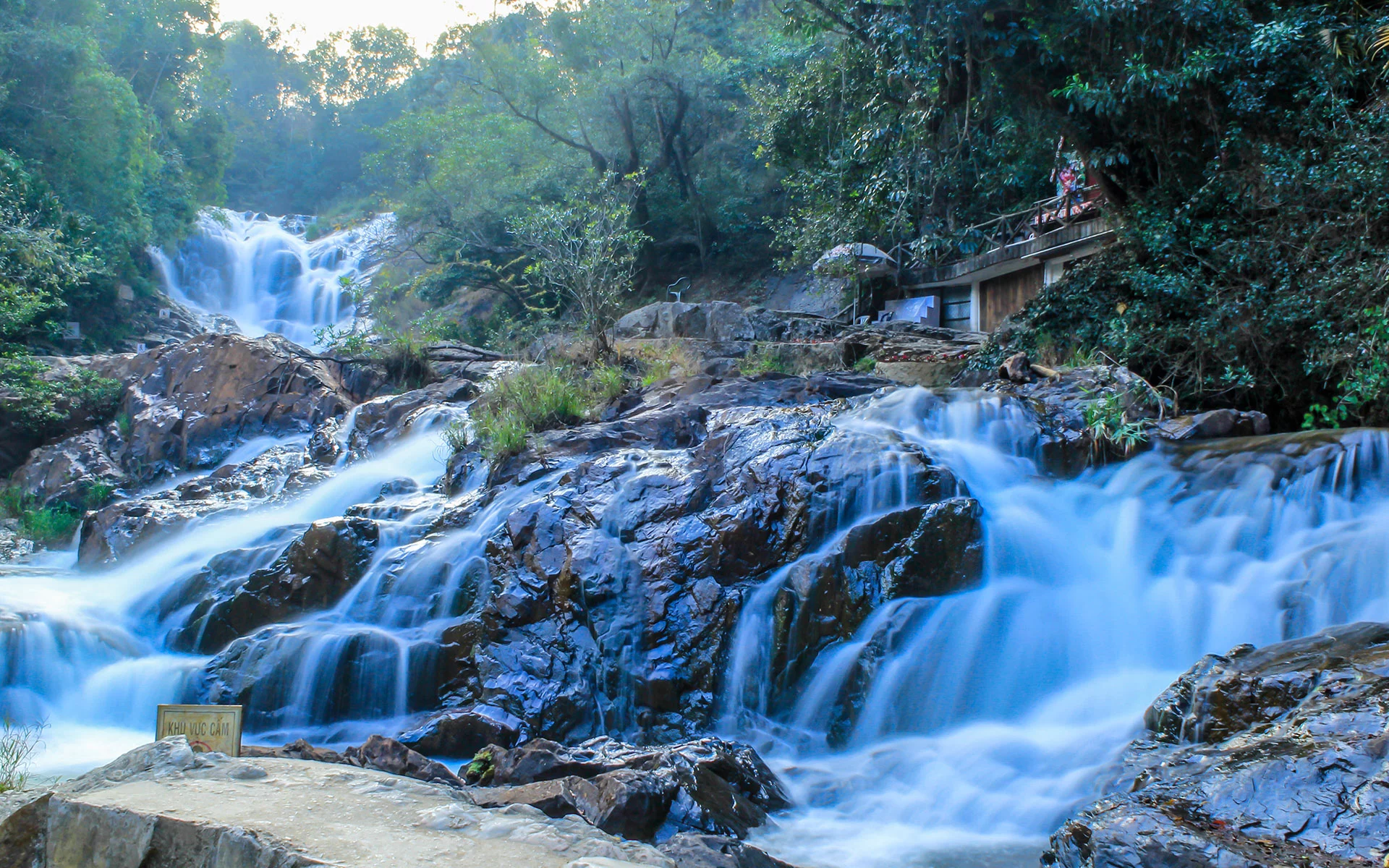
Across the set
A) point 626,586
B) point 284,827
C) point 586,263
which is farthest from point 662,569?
point 586,263

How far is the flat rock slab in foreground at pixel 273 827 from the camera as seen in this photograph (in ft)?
8.70

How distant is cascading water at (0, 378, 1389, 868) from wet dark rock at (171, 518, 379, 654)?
146 mm

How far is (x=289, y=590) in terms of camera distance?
7.71 meters

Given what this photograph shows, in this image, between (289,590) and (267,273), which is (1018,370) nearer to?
(289,590)

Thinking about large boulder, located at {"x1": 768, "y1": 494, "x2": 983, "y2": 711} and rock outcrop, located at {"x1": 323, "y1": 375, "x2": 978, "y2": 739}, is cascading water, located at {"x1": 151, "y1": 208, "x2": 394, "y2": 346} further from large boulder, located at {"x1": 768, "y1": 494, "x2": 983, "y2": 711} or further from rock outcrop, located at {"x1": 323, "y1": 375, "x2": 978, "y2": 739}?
large boulder, located at {"x1": 768, "y1": 494, "x2": 983, "y2": 711}

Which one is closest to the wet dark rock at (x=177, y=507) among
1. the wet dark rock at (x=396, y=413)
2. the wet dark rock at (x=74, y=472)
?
the wet dark rock at (x=396, y=413)

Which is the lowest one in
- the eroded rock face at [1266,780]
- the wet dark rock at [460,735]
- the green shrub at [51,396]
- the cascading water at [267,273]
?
the wet dark rock at [460,735]

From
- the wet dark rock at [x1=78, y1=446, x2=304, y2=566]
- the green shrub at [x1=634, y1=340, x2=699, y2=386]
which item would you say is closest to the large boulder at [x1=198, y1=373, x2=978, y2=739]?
the wet dark rock at [x1=78, y1=446, x2=304, y2=566]

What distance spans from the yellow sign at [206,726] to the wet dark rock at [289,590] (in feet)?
12.5

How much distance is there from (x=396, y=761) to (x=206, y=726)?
3.78 ft

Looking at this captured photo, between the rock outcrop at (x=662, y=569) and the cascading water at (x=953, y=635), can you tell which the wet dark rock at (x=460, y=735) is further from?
the cascading water at (x=953, y=635)

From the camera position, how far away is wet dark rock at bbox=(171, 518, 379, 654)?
7.65 metres

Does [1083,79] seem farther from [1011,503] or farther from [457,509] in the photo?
[457,509]

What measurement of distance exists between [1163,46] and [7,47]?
2352 centimetres
